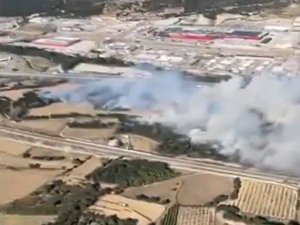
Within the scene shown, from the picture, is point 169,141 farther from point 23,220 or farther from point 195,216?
point 23,220

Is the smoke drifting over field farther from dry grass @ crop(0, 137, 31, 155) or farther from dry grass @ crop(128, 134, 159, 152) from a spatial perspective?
dry grass @ crop(0, 137, 31, 155)

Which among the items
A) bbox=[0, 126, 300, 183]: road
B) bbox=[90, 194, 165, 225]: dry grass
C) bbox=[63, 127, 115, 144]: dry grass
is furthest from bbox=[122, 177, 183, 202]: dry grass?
bbox=[63, 127, 115, 144]: dry grass

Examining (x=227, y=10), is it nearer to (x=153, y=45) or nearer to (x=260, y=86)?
(x=153, y=45)

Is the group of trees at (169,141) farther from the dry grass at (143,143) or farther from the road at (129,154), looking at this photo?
the road at (129,154)

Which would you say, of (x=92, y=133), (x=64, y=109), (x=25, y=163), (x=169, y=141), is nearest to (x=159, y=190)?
(x=169, y=141)

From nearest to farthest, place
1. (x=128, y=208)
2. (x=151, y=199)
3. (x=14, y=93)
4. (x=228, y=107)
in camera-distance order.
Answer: (x=128, y=208), (x=151, y=199), (x=228, y=107), (x=14, y=93)

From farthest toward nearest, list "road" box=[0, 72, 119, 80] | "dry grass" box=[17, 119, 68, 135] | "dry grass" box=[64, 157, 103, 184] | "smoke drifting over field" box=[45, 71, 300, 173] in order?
"road" box=[0, 72, 119, 80] → "dry grass" box=[17, 119, 68, 135] → "smoke drifting over field" box=[45, 71, 300, 173] → "dry grass" box=[64, 157, 103, 184]

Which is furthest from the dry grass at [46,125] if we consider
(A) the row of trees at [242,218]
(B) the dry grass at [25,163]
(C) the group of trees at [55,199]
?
(A) the row of trees at [242,218]
